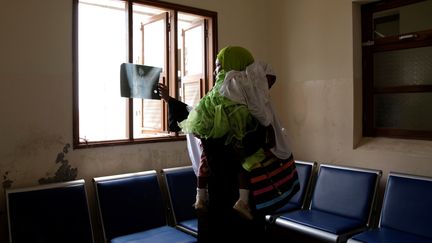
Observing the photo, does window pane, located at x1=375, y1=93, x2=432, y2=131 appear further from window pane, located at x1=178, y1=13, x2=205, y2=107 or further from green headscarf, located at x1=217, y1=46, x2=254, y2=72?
green headscarf, located at x1=217, y1=46, x2=254, y2=72

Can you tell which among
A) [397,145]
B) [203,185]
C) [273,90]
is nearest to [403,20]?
[397,145]

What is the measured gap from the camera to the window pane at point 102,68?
3.01m

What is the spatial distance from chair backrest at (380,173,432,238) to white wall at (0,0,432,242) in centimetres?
28

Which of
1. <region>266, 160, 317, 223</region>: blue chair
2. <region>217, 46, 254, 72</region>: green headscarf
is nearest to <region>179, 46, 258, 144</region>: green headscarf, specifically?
<region>217, 46, 254, 72</region>: green headscarf

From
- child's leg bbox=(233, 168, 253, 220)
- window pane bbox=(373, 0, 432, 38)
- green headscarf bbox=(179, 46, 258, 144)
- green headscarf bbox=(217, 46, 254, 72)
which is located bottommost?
child's leg bbox=(233, 168, 253, 220)

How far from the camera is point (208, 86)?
3.54 metres

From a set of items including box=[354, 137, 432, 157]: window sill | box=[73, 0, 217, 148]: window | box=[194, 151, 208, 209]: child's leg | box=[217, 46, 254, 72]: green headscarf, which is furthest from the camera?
box=[73, 0, 217, 148]: window

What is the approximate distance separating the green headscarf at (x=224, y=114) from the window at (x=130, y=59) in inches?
54.8

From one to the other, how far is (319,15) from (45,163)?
2811mm

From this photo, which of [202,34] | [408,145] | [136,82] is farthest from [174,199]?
[408,145]

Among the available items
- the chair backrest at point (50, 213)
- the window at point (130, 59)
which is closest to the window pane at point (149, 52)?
the window at point (130, 59)

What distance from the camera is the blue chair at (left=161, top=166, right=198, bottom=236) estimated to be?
2924mm

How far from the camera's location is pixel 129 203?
2721 mm

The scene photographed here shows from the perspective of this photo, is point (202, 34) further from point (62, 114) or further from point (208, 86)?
point (62, 114)
